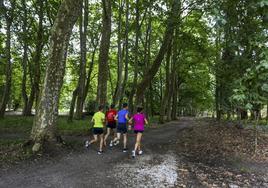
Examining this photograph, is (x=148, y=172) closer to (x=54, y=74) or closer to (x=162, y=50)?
(x=54, y=74)

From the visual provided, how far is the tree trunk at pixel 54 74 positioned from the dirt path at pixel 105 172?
1289 millimetres

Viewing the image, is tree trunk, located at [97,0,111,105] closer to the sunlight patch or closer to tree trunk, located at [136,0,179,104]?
tree trunk, located at [136,0,179,104]

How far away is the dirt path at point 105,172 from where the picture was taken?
270 inches

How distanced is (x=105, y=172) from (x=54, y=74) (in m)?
4.22

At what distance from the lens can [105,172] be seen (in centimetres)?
784

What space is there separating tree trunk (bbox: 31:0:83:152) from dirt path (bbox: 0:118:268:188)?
1.29 meters

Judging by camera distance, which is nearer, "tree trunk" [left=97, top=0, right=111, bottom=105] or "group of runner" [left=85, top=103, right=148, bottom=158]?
"group of runner" [left=85, top=103, right=148, bottom=158]

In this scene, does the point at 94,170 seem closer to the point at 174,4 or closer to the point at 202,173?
the point at 202,173

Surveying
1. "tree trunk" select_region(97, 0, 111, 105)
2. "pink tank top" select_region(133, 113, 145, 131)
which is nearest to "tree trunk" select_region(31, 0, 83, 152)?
"pink tank top" select_region(133, 113, 145, 131)

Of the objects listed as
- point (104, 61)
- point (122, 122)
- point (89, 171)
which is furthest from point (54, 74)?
point (104, 61)

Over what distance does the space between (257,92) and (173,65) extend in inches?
774

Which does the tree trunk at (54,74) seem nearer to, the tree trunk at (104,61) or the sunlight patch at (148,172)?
the sunlight patch at (148,172)

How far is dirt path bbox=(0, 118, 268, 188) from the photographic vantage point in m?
6.87

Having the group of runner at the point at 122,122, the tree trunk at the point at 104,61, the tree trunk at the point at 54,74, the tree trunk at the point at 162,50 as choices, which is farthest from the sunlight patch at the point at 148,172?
the tree trunk at the point at 162,50
